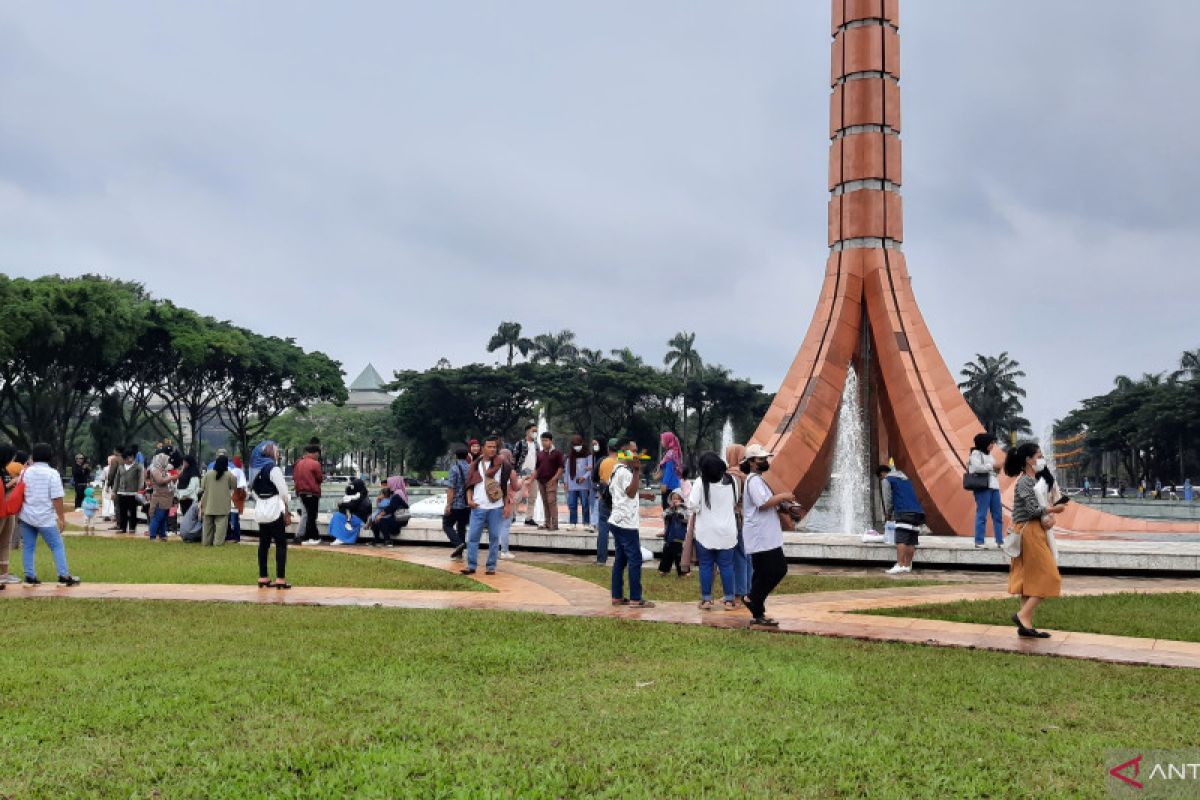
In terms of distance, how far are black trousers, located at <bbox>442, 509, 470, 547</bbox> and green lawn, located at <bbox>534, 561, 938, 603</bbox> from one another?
1573 mm

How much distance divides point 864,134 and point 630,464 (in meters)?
11.5

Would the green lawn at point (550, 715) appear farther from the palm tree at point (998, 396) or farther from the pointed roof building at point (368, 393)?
the pointed roof building at point (368, 393)

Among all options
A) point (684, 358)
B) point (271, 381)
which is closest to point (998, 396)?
point (684, 358)

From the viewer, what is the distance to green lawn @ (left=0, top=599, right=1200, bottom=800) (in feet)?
12.8

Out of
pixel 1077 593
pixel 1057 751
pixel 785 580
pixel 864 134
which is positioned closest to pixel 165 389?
pixel 864 134

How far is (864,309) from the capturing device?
18.4m

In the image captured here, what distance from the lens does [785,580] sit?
10789mm

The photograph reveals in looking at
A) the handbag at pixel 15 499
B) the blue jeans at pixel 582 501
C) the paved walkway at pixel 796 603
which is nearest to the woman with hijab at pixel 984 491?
the paved walkway at pixel 796 603

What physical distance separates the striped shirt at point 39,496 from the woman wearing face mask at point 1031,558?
9003 millimetres

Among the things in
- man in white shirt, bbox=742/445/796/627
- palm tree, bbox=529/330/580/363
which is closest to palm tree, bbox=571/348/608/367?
palm tree, bbox=529/330/580/363

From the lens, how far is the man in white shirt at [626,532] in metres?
8.50

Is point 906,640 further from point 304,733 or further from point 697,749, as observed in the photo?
point 304,733

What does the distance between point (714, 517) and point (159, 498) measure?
11401mm

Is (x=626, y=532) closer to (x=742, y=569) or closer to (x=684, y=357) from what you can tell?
(x=742, y=569)
